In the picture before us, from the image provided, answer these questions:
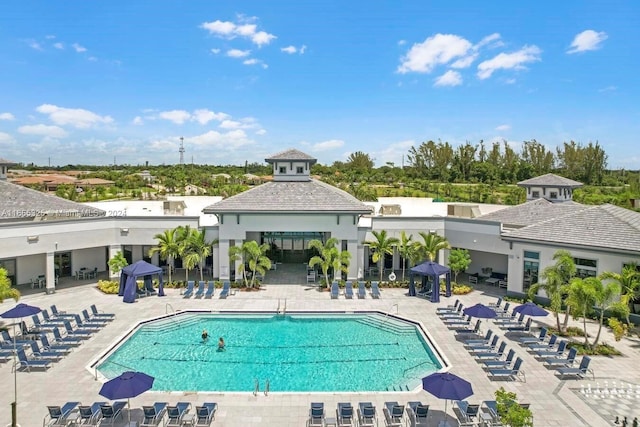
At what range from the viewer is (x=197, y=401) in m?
16.2

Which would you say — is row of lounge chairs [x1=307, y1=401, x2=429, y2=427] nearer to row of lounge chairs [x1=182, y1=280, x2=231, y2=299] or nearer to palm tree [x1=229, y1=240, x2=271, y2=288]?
row of lounge chairs [x1=182, y1=280, x2=231, y2=299]

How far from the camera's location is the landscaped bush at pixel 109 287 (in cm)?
3077

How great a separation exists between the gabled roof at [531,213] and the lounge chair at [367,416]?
22.6 metres

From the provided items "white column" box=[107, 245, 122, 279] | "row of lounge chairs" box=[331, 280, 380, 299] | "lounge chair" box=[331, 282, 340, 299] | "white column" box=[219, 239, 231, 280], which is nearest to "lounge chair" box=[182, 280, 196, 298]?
"white column" box=[219, 239, 231, 280]

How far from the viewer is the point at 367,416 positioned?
14.8 m

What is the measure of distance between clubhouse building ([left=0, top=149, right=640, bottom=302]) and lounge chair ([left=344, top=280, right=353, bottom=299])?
2.11m

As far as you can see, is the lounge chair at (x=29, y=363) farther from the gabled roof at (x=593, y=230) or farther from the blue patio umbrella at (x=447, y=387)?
the gabled roof at (x=593, y=230)

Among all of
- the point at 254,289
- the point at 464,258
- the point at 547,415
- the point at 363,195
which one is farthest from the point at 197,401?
the point at 363,195

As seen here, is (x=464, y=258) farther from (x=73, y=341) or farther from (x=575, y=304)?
(x=73, y=341)

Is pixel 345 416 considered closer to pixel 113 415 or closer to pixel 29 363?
pixel 113 415

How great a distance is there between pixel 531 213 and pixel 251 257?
21.4m

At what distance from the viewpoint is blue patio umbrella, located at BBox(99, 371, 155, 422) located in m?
14.1

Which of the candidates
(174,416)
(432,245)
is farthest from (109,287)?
(432,245)

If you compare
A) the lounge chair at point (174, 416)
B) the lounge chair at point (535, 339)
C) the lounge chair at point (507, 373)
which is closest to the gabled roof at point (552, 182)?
the lounge chair at point (535, 339)
